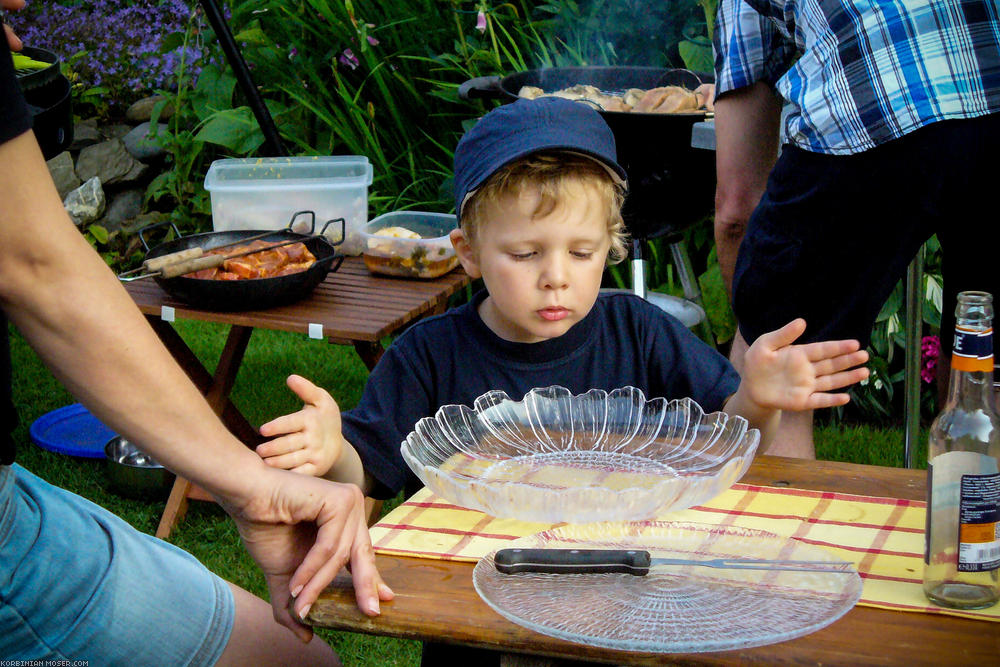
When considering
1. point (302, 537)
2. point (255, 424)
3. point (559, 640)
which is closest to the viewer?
point (559, 640)

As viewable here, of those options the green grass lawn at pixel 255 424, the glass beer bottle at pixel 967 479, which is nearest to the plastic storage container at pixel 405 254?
the green grass lawn at pixel 255 424

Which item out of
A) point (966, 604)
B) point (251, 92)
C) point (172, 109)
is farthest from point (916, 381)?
point (172, 109)

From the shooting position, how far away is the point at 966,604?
1198 mm

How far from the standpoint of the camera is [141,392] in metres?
1.24

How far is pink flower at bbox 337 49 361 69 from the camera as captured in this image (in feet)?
17.0

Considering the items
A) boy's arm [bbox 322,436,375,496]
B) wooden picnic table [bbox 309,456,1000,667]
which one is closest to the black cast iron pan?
boy's arm [bbox 322,436,375,496]

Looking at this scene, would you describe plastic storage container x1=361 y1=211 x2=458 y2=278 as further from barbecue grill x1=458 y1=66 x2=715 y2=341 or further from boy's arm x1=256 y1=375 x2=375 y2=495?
boy's arm x1=256 y1=375 x2=375 y2=495

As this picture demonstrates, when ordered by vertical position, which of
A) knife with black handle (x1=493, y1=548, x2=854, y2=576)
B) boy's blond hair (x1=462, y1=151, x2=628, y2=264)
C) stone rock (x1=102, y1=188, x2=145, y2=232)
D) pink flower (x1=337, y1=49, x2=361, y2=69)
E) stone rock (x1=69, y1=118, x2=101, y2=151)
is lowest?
stone rock (x1=102, y1=188, x2=145, y2=232)

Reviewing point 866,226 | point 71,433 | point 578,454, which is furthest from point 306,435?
point 71,433

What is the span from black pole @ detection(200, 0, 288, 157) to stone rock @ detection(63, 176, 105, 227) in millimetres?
2213

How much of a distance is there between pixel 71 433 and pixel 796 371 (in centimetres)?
334

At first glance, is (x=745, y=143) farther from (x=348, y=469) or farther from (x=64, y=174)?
(x=64, y=174)

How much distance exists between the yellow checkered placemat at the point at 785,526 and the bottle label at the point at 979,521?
9 cm

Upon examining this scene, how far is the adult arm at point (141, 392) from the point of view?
117 centimetres
